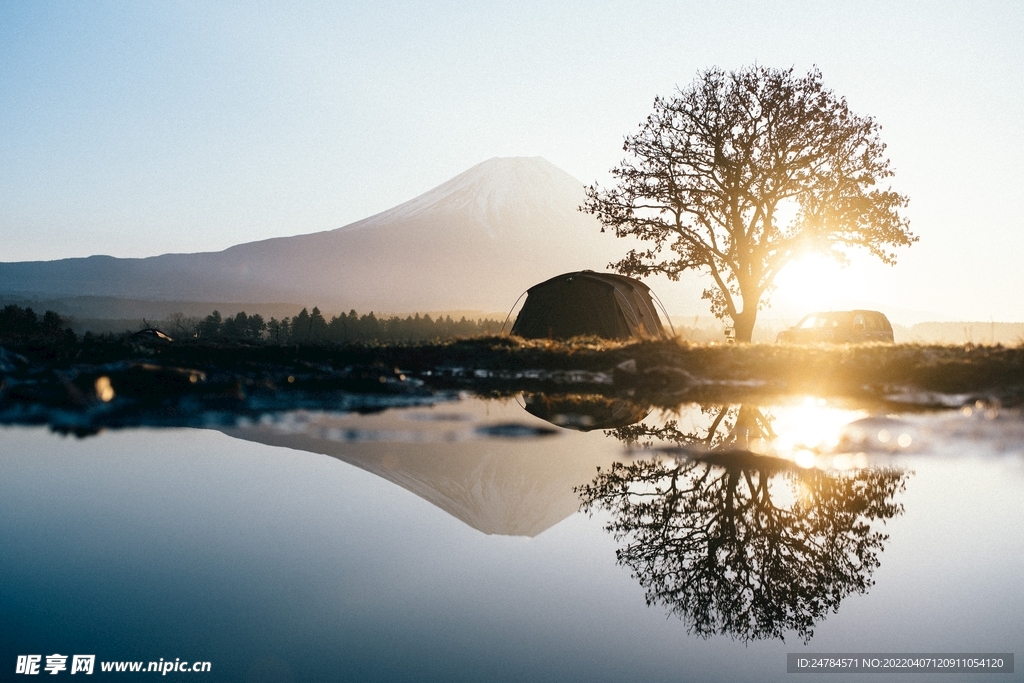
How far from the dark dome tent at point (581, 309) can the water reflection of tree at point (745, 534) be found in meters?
16.3

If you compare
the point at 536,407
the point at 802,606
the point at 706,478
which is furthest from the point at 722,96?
the point at 802,606

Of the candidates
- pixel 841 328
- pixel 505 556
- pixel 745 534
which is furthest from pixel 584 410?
pixel 841 328

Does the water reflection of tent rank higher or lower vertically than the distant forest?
lower

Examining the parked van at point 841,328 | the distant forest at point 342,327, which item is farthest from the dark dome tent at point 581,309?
the distant forest at point 342,327

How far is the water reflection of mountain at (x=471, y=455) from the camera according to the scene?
496 cm

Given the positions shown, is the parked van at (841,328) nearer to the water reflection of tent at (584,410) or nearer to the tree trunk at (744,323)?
the tree trunk at (744,323)

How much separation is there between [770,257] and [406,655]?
26965mm

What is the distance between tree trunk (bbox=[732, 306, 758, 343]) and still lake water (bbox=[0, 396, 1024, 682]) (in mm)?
21286

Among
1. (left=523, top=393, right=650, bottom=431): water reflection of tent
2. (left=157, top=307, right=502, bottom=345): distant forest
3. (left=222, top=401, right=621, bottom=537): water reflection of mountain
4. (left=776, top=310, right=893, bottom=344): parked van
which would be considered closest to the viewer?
(left=222, top=401, right=621, bottom=537): water reflection of mountain

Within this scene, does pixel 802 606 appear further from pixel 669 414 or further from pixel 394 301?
pixel 394 301

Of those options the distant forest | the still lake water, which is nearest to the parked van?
the still lake water

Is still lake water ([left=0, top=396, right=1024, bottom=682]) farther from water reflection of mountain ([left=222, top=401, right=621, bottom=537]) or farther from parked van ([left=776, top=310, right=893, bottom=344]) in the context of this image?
parked van ([left=776, top=310, right=893, bottom=344])

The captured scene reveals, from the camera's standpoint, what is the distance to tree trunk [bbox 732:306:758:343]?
27469mm

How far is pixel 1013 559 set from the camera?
3914 millimetres
